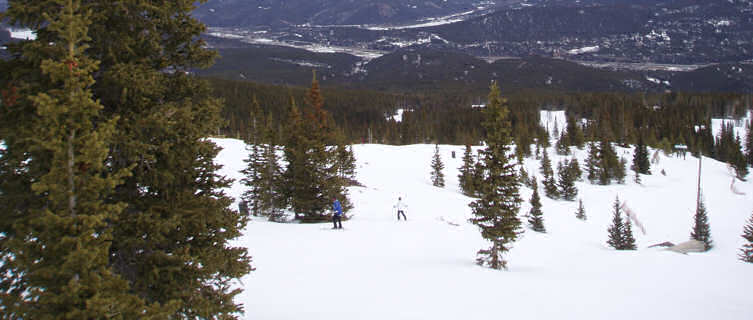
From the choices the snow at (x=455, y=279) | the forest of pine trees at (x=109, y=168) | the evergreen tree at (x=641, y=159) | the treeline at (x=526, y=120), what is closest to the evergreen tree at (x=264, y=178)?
the snow at (x=455, y=279)

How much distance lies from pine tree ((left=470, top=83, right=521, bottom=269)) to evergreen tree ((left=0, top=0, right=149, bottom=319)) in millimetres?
14100

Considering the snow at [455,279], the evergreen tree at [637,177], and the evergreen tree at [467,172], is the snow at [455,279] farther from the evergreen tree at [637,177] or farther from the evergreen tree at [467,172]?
the evergreen tree at [637,177]

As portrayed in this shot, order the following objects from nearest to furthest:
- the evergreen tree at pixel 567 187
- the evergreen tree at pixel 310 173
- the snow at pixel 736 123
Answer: the evergreen tree at pixel 310 173
the evergreen tree at pixel 567 187
the snow at pixel 736 123

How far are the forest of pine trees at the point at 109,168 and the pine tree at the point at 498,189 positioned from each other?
474 inches

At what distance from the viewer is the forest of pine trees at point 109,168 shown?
184 inches

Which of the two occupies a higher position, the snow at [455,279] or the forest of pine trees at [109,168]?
the forest of pine trees at [109,168]

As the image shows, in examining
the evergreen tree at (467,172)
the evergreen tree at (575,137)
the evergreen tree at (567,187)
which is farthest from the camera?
the evergreen tree at (575,137)

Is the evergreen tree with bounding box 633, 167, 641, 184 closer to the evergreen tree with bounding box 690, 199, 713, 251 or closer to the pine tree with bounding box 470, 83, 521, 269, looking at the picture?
the evergreen tree with bounding box 690, 199, 713, 251

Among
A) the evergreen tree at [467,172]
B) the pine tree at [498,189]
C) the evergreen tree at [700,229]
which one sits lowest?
the evergreen tree at [700,229]

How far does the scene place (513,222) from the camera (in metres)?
16.8

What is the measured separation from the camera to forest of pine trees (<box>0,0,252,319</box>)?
468 centimetres

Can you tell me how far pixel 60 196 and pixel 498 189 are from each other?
51.4 feet

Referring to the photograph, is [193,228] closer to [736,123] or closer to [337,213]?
[337,213]

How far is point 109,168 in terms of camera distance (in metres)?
5.95
